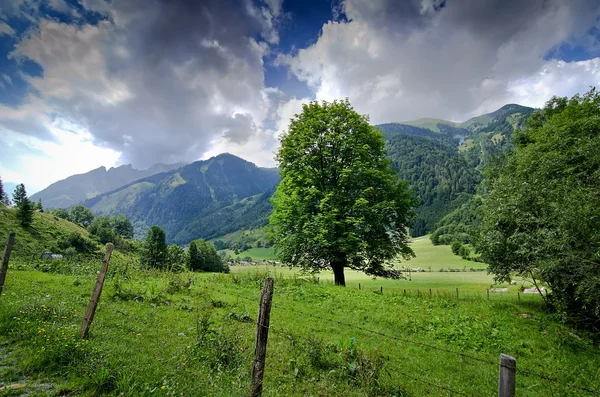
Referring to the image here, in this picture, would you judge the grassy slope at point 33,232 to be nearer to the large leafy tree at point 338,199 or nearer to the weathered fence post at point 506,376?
the large leafy tree at point 338,199

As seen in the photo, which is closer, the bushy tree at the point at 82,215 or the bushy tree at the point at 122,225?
the bushy tree at the point at 122,225

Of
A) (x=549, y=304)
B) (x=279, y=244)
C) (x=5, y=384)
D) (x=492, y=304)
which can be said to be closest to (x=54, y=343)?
(x=5, y=384)

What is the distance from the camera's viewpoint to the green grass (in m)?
6.79

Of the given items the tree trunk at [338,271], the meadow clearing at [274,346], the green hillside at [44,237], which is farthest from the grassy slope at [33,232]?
the tree trunk at [338,271]

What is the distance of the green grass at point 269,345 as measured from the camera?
6785 mm

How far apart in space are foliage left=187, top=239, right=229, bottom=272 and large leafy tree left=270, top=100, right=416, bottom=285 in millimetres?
69068

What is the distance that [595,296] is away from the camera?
12219mm

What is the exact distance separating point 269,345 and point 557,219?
49.5 ft

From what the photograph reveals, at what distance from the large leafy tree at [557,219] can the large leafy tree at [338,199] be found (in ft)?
21.5

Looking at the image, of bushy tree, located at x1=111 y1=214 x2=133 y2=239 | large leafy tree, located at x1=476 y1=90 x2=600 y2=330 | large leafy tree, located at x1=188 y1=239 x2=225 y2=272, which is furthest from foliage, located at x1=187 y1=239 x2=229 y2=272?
bushy tree, located at x1=111 y1=214 x2=133 y2=239

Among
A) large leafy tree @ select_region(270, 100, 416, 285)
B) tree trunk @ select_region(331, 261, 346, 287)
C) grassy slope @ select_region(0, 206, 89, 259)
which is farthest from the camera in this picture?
grassy slope @ select_region(0, 206, 89, 259)

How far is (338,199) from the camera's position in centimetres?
2283

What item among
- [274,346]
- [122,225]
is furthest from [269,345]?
[122,225]

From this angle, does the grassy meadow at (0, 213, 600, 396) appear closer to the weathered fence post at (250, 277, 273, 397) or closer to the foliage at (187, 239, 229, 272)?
the weathered fence post at (250, 277, 273, 397)
